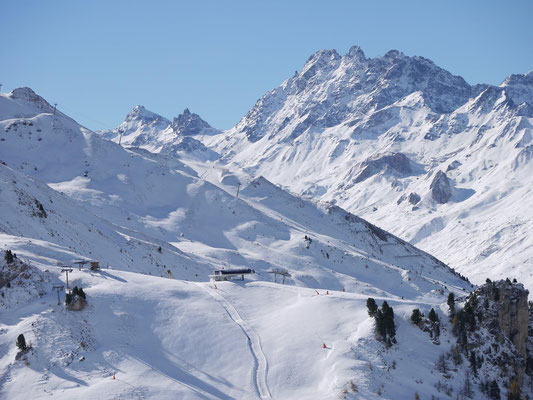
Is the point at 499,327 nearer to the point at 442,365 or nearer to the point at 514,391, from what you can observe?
the point at 514,391

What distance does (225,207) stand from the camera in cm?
14912

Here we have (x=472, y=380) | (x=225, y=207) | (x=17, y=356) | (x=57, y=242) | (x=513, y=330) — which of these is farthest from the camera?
(x=225, y=207)

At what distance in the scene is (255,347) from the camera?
5384 cm

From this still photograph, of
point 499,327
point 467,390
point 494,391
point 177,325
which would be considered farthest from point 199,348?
point 499,327

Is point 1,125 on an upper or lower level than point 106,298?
upper

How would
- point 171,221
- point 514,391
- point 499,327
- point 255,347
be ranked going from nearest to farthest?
1. point 255,347
2. point 514,391
3. point 499,327
4. point 171,221

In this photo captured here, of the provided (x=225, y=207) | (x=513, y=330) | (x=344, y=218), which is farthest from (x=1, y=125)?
(x=513, y=330)

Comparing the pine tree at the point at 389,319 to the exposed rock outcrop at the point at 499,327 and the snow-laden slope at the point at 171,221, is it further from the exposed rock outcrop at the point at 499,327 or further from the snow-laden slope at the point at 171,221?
the snow-laden slope at the point at 171,221

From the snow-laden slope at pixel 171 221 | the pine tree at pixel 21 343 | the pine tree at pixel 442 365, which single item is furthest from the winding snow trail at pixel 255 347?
the snow-laden slope at pixel 171 221

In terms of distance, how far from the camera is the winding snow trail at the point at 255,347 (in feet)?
158

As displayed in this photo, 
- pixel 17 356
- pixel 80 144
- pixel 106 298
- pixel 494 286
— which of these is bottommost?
pixel 17 356

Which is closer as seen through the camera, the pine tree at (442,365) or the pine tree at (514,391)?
the pine tree at (442,365)

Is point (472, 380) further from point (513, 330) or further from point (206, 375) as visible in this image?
point (206, 375)

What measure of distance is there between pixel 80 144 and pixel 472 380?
449 ft
